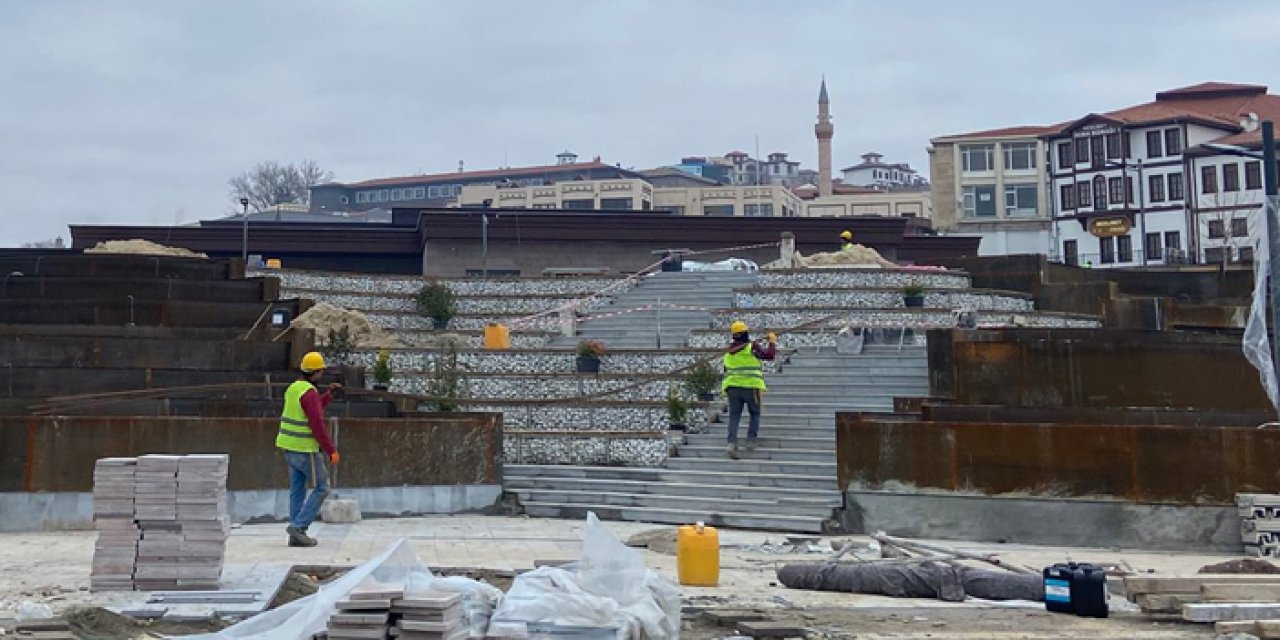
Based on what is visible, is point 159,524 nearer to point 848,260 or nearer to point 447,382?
point 447,382

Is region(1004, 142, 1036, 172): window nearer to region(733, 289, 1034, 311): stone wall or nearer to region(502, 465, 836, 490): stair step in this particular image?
region(733, 289, 1034, 311): stone wall

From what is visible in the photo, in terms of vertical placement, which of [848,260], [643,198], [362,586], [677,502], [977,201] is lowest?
[677,502]

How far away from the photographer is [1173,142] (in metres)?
54.8

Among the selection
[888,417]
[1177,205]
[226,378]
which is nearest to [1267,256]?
[888,417]

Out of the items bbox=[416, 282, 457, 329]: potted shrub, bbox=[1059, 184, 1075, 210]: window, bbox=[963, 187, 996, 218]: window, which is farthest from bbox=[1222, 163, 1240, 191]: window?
bbox=[416, 282, 457, 329]: potted shrub

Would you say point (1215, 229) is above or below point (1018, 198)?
below

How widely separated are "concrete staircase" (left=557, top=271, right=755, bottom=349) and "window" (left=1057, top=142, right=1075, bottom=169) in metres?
36.9

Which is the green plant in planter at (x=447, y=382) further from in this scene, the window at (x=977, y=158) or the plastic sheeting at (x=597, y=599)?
the window at (x=977, y=158)

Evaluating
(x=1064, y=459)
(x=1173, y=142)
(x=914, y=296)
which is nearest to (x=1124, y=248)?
(x=1173, y=142)

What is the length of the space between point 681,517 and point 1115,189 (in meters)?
49.2

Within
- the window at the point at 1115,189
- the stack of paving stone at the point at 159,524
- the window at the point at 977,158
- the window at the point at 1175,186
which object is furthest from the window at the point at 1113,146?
the stack of paving stone at the point at 159,524

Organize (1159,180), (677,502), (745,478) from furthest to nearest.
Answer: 1. (1159,180)
2. (745,478)
3. (677,502)

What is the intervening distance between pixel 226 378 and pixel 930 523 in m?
9.44

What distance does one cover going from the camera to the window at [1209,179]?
53.2 meters
